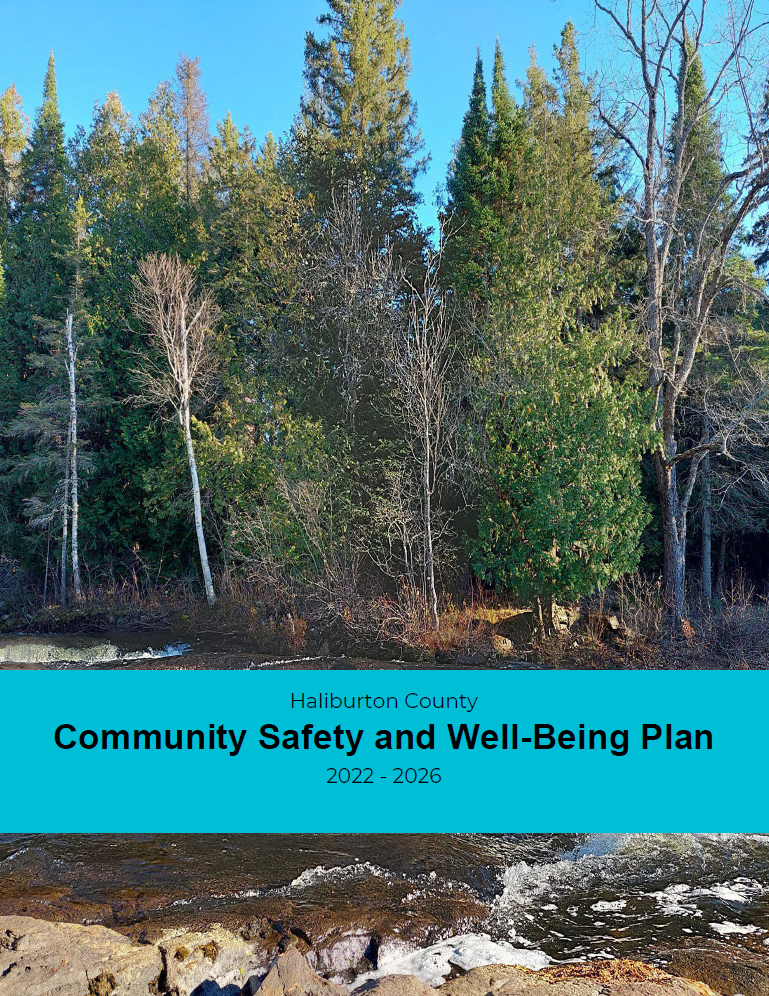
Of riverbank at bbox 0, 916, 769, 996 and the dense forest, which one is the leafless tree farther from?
riverbank at bbox 0, 916, 769, 996

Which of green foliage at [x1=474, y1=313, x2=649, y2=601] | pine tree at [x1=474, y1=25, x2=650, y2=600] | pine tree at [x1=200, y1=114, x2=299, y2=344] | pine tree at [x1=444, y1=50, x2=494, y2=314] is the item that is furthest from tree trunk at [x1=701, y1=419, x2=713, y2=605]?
pine tree at [x1=200, y1=114, x2=299, y2=344]

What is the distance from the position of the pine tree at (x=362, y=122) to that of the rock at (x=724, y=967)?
19430 mm

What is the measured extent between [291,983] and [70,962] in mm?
1476

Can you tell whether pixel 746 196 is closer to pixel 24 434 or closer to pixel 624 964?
pixel 624 964

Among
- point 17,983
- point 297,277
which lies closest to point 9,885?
point 17,983

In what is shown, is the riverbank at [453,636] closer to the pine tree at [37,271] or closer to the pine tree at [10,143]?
the pine tree at [37,271]

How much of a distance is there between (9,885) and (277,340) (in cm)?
1797

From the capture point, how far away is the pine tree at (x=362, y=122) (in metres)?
22.0

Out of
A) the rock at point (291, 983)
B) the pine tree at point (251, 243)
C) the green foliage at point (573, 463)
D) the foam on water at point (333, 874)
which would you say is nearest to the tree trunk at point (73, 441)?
the pine tree at point (251, 243)

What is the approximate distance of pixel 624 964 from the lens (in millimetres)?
5316

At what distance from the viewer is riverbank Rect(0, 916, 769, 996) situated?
454 centimetres

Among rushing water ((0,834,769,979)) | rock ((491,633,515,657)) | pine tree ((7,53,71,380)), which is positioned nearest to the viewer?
rushing water ((0,834,769,979))

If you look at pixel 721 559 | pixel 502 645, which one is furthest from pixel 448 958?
pixel 721 559

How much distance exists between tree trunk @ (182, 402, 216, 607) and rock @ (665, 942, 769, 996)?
1610 cm
